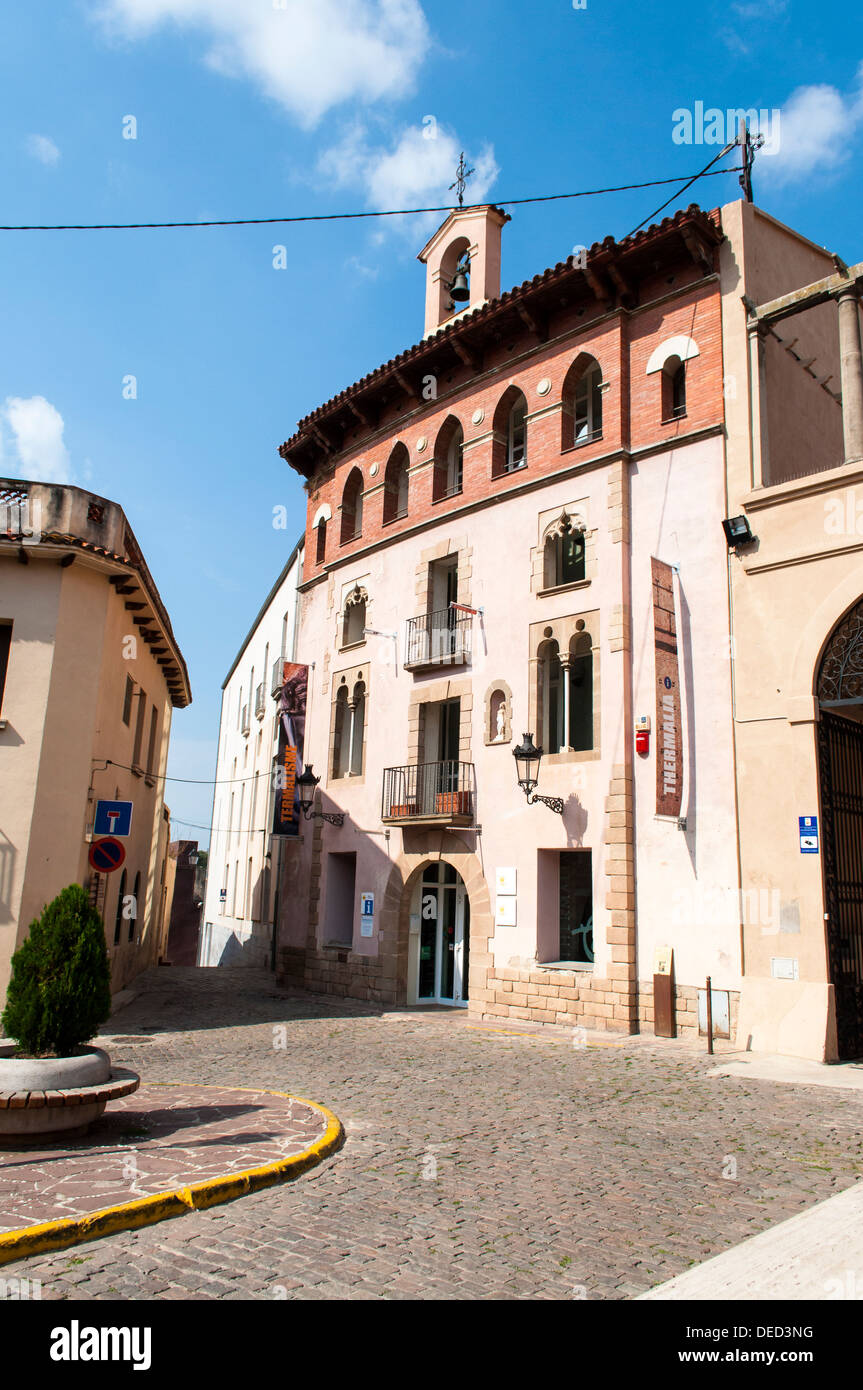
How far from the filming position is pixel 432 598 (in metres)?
19.6

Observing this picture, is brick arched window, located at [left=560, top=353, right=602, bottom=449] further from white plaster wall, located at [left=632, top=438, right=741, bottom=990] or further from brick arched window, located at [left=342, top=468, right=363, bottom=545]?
brick arched window, located at [left=342, top=468, right=363, bottom=545]

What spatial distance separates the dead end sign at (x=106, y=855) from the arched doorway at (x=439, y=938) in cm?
666

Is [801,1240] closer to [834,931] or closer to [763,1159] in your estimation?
[763,1159]

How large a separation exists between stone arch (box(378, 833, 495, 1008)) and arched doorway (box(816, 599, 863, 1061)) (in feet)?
20.3

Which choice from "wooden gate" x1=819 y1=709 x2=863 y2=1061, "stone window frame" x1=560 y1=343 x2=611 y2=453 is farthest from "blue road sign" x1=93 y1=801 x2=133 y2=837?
"wooden gate" x1=819 y1=709 x2=863 y2=1061

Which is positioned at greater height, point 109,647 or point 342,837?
point 109,647

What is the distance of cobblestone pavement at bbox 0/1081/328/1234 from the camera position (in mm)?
5504

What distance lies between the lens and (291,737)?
73.3 feet

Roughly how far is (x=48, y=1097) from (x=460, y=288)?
1921 cm

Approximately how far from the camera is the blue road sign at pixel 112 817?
48.9 ft

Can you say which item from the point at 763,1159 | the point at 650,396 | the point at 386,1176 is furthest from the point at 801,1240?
the point at 650,396

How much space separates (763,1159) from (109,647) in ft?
42.3
